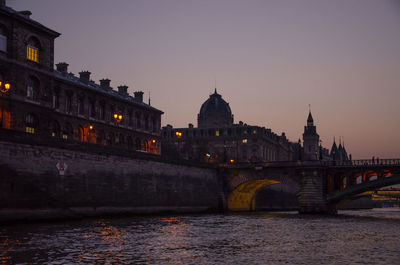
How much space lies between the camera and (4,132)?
140 feet

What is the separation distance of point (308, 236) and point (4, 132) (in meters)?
24.9

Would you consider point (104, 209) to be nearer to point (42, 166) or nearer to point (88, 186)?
point (88, 186)

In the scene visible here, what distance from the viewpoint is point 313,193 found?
72.6 m

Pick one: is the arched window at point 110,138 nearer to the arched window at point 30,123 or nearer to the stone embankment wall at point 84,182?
the stone embankment wall at point 84,182

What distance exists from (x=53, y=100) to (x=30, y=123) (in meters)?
13.0

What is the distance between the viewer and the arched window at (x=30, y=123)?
2248 inches

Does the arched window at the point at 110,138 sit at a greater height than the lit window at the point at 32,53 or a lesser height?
lesser

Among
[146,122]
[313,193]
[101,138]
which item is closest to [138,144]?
[146,122]

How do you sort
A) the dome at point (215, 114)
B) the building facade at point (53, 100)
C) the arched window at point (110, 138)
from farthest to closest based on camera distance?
the dome at point (215, 114), the arched window at point (110, 138), the building facade at point (53, 100)

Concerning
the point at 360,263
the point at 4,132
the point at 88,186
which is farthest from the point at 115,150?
the point at 360,263

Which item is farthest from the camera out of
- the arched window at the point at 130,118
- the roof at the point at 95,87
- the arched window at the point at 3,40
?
the arched window at the point at 130,118

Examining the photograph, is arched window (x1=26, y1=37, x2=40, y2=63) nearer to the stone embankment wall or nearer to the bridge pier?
the stone embankment wall

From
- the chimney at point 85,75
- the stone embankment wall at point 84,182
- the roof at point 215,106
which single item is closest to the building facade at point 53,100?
the chimney at point 85,75

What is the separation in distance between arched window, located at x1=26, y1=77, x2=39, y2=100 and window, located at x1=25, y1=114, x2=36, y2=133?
7.07 ft
